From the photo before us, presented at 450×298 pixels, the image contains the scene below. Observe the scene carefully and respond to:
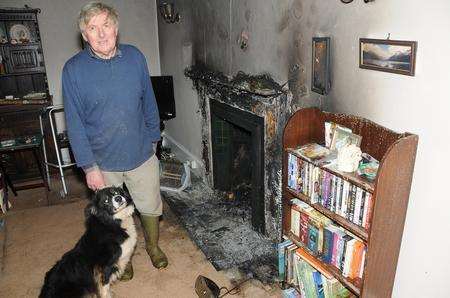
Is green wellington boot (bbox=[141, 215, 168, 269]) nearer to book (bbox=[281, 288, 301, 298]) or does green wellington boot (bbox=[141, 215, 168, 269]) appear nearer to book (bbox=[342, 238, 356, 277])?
book (bbox=[281, 288, 301, 298])

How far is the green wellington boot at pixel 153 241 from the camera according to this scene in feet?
9.97

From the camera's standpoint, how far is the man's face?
7.36ft

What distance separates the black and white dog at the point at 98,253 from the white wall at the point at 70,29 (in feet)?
11.2

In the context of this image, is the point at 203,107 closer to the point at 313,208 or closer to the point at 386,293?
the point at 313,208

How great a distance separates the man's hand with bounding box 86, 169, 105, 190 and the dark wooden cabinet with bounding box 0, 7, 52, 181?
2705mm

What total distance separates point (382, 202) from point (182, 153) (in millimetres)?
3691

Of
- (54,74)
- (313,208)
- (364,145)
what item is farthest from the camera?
(54,74)

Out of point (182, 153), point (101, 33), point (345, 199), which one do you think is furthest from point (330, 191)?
point (182, 153)

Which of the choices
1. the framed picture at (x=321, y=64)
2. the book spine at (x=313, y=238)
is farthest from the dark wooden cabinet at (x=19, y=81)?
the book spine at (x=313, y=238)

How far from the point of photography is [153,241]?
312 cm

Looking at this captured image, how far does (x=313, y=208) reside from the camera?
2375 mm

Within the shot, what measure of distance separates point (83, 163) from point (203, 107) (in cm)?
197

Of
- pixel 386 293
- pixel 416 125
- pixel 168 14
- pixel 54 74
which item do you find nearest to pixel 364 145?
pixel 416 125

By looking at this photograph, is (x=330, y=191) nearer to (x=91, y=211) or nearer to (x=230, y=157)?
(x=91, y=211)
